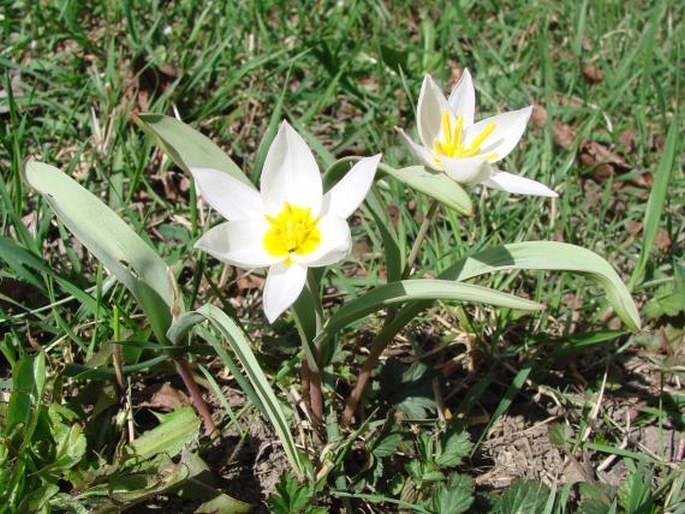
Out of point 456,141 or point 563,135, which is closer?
point 456,141

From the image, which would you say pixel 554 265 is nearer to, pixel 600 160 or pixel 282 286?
pixel 282 286

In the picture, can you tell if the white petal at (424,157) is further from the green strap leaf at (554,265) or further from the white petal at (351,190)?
the green strap leaf at (554,265)

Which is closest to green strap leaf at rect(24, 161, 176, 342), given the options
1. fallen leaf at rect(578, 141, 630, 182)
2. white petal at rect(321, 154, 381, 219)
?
white petal at rect(321, 154, 381, 219)

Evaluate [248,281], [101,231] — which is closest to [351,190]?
[101,231]

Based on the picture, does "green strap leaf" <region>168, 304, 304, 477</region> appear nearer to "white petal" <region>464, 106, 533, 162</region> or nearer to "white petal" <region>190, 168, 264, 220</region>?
"white petal" <region>190, 168, 264, 220</region>

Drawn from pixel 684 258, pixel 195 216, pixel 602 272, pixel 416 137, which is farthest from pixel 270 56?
pixel 602 272

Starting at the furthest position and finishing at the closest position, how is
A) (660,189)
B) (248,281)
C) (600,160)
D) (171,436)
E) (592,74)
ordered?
(592,74) < (600,160) < (248,281) < (660,189) < (171,436)
